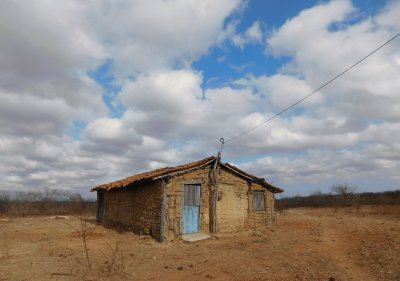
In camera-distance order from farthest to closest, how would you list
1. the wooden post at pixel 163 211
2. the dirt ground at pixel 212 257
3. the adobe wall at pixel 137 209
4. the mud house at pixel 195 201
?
1. the adobe wall at pixel 137 209
2. the mud house at pixel 195 201
3. the wooden post at pixel 163 211
4. the dirt ground at pixel 212 257

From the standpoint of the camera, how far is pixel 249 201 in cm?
1747

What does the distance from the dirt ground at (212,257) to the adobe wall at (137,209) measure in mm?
600

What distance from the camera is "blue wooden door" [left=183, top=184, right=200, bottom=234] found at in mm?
15047

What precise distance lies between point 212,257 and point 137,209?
20.8 ft

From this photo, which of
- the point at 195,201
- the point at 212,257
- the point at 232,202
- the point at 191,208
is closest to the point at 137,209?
the point at 191,208

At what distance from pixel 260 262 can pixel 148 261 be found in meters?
3.38

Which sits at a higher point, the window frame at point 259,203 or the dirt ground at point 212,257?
the window frame at point 259,203

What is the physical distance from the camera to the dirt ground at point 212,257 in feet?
28.8

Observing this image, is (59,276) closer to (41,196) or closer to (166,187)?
(166,187)

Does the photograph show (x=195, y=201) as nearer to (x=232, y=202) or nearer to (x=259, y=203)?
(x=232, y=202)

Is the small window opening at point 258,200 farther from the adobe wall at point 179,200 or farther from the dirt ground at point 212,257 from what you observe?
the adobe wall at point 179,200

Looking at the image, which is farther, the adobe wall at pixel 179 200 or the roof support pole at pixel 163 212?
the adobe wall at pixel 179 200

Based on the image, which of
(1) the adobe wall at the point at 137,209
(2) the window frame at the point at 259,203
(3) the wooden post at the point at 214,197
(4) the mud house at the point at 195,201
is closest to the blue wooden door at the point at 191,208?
(4) the mud house at the point at 195,201

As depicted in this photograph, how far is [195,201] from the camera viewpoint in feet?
50.8
